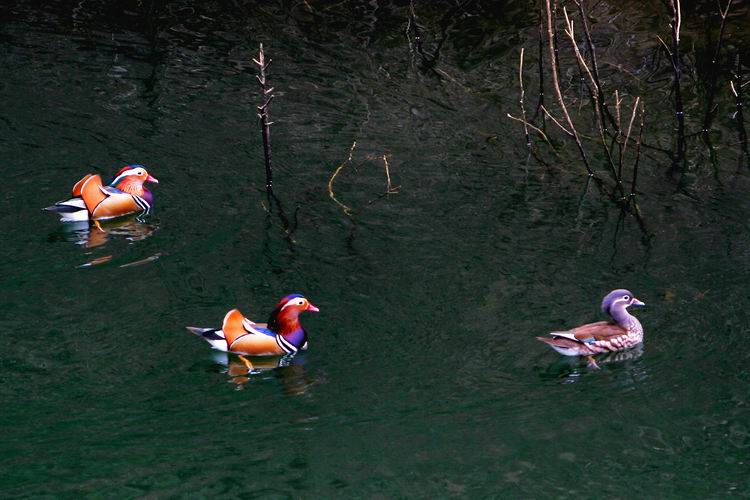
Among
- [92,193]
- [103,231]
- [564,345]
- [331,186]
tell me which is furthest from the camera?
[331,186]

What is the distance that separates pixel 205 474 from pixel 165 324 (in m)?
Result: 1.86

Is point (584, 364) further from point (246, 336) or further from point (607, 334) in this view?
point (246, 336)

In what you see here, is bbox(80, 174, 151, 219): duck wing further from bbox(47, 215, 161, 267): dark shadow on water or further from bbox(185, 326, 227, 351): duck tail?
bbox(185, 326, 227, 351): duck tail

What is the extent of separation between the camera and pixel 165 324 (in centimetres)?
941

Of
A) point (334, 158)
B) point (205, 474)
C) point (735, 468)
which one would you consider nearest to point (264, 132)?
point (334, 158)

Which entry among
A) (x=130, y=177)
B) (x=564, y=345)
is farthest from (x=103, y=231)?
(x=564, y=345)

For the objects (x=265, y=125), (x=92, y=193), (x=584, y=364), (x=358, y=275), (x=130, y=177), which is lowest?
(x=584, y=364)

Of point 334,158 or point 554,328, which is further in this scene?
point 334,158

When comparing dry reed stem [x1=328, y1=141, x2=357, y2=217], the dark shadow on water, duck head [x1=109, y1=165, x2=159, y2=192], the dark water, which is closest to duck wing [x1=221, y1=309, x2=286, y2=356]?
the dark water

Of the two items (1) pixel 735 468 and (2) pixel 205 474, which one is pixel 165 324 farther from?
(1) pixel 735 468

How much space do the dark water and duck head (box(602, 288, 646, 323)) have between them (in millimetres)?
332

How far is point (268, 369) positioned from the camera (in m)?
9.19

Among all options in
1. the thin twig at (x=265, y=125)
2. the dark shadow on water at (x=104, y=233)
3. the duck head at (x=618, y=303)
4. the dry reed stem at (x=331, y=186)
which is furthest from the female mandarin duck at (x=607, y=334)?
Result: the dark shadow on water at (x=104, y=233)

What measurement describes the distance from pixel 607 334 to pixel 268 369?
2568mm
